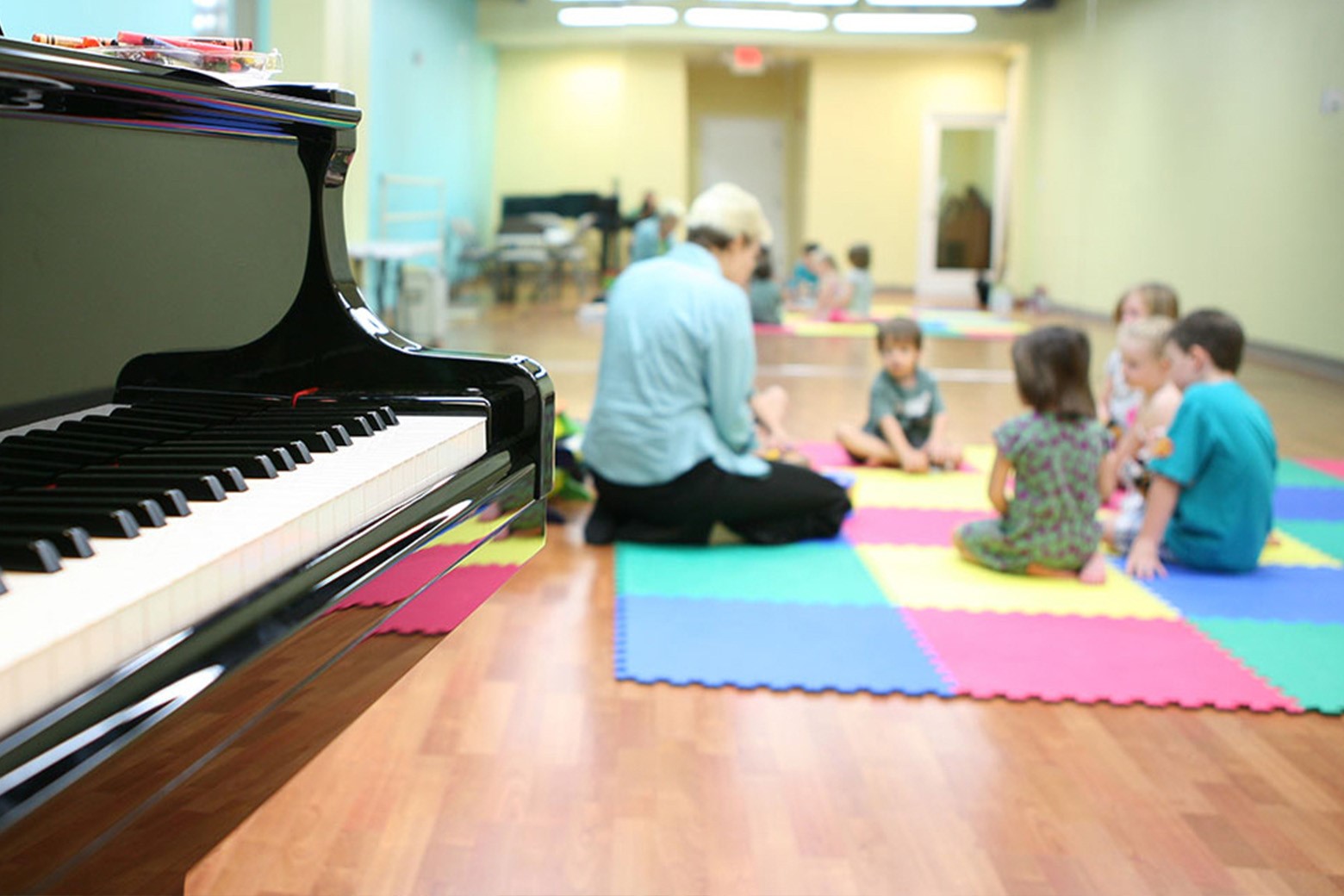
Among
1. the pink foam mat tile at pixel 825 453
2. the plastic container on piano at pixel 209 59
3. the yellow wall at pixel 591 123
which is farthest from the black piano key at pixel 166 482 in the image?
the yellow wall at pixel 591 123

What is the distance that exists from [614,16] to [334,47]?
2047mm

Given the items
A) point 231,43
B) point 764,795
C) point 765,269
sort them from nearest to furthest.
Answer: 1. point 231,43
2. point 764,795
3. point 765,269

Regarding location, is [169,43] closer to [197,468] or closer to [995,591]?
[197,468]

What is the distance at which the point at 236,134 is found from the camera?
134cm

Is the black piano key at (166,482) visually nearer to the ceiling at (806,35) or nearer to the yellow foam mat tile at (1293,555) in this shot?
the yellow foam mat tile at (1293,555)

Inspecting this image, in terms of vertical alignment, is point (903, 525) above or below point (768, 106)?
below

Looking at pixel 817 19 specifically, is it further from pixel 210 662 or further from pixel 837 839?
pixel 210 662

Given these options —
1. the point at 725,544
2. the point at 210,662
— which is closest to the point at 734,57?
the point at 725,544

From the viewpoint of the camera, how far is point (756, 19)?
259 inches

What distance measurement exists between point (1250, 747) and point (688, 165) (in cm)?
471

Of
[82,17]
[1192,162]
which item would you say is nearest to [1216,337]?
[82,17]

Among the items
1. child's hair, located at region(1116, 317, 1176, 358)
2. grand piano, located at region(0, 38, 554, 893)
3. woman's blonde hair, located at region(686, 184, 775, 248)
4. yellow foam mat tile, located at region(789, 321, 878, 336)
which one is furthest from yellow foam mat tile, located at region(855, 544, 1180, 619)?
yellow foam mat tile, located at region(789, 321, 878, 336)

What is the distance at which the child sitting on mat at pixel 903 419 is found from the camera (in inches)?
182

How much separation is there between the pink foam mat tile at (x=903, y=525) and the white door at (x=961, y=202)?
12.4 feet
